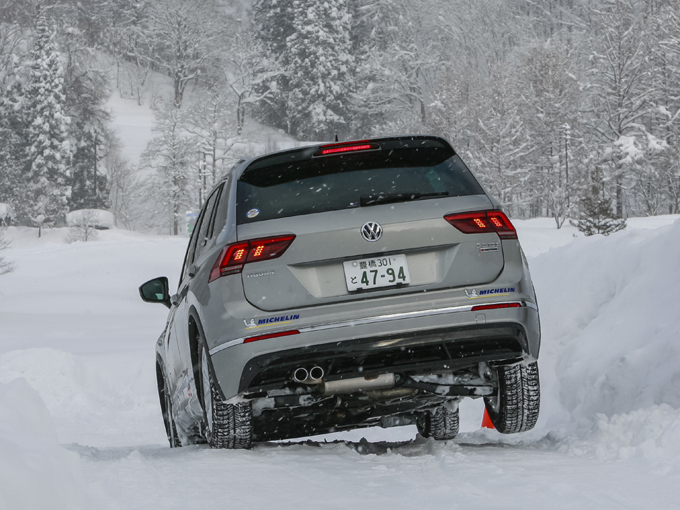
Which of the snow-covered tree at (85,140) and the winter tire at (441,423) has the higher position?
the snow-covered tree at (85,140)

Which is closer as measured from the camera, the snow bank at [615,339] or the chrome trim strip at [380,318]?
the chrome trim strip at [380,318]

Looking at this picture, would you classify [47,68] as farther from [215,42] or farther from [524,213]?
[524,213]

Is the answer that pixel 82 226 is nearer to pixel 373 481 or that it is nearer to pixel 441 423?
pixel 441 423

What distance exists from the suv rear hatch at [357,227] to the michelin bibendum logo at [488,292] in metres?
0.05

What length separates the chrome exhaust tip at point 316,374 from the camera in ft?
14.2

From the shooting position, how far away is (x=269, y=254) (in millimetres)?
4242

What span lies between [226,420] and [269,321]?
776mm

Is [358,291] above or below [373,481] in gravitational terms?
above

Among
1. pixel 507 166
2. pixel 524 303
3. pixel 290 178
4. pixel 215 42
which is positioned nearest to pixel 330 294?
pixel 290 178

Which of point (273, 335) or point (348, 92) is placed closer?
point (273, 335)

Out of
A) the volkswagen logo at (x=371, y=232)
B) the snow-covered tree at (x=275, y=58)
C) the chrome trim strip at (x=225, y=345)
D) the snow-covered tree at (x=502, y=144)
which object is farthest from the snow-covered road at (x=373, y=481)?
the snow-covered tree at (x=275, y=58)

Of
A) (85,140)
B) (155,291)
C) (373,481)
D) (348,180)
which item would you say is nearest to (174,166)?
(85,140)

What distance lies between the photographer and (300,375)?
14.2 ft

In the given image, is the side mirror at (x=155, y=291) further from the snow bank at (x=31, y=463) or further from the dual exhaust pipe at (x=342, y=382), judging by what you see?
the snow bank at (x=31, y=463)
